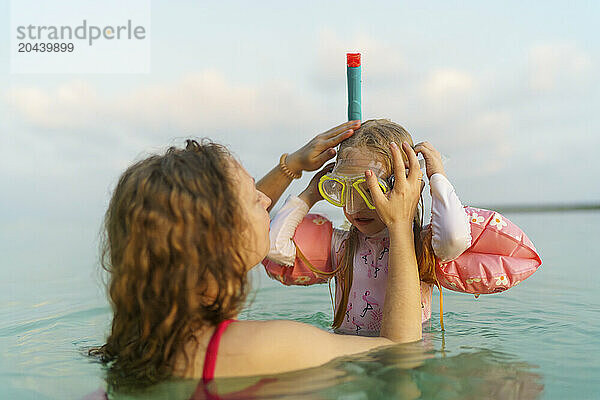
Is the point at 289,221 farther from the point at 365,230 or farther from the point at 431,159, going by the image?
the point at 431,159

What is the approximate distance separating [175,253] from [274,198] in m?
1.50

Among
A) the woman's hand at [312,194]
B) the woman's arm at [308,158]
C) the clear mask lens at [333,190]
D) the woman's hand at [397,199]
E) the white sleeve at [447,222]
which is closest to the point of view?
the woman's hand at [397,199]

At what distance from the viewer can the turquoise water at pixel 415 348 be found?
2422mm

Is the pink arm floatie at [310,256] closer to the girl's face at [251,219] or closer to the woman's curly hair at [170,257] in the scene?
the girl's face at [251,219]

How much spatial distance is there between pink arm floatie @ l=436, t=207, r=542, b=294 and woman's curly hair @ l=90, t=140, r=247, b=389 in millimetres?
1343

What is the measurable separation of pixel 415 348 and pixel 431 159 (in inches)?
38.0

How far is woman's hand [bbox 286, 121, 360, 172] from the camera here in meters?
3.36

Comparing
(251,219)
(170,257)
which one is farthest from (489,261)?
(170,257)

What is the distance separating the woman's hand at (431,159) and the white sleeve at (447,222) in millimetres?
82

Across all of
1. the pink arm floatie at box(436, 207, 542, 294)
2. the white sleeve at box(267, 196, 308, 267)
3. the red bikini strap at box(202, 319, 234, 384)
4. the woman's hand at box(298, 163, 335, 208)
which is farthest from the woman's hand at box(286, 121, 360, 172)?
the red bikini strap at box(202, 319, 234, 384)

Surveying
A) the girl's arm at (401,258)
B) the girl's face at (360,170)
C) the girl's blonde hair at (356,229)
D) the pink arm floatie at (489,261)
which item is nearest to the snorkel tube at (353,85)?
the girl's blonde hair at (356,229)

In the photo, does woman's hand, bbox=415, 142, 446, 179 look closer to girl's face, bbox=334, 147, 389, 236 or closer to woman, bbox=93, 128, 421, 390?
girl's face, bbox=334, 147, 389, 236

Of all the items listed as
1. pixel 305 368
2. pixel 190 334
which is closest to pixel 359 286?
pixel 305 368

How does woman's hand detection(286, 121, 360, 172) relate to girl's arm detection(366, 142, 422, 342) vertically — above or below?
above
